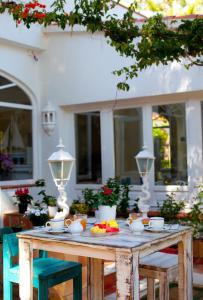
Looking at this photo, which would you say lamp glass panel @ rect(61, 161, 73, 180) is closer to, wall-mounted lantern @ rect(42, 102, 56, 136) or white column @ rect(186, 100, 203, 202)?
white column @ rect(186, 100, 203, 202)

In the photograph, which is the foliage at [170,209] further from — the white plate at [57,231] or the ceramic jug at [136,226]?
the white plate at [57,231]

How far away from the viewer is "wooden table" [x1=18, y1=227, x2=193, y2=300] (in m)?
2.77

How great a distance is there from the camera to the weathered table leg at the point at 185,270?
11.2ft

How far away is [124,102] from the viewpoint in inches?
277

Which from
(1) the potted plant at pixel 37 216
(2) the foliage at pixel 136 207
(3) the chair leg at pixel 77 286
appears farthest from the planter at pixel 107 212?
(2) the foliage at pixel 136 207

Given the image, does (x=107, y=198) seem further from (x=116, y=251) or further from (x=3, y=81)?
(x=3, y=81)

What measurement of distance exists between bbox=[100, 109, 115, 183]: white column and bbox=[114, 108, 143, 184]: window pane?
0.08m

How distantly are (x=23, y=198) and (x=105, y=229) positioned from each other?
3496 mm

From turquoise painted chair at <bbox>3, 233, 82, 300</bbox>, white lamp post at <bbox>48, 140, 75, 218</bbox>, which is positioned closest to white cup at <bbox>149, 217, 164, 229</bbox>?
turquoise painted chair at <bbox>3, 233, 82, 300</bbox>

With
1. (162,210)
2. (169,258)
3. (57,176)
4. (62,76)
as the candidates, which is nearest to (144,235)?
(169,258)

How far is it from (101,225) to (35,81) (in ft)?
15.6

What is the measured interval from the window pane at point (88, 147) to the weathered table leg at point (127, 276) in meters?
4.55

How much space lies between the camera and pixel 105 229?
127 inches

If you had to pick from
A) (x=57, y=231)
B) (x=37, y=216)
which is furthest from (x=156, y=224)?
(x=37, y=216)
